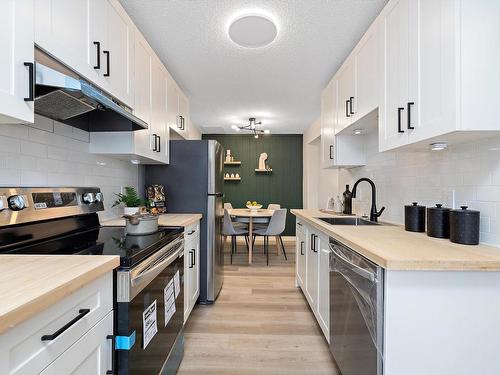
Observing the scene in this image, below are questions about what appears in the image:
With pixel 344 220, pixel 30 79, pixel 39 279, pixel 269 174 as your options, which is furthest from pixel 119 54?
pixel 269 174

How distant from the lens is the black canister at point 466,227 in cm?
121

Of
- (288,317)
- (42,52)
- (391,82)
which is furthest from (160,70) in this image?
(288,317)

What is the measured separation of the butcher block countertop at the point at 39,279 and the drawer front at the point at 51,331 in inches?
1.5

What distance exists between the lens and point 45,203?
4.55 feet

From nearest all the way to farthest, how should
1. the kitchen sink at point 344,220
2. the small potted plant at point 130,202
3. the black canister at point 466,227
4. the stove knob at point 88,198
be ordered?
the black canister at point 466,227, the stove knob at point 88,198, the small potted plant at point 130,202, the kitchen sink at point 344,220

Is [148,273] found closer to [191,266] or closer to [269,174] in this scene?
[191,266]

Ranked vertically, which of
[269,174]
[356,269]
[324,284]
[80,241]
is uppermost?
[269,174]

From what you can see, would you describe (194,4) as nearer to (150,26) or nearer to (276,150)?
(150,26)

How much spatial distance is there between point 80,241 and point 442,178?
204 cm

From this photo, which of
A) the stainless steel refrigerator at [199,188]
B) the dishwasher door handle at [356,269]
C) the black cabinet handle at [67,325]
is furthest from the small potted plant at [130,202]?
the dishwasher door handle at [356,269]

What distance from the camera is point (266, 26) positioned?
1.90 metres

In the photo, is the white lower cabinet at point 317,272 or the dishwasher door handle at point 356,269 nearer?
the dishwasher door handle at point 356,269

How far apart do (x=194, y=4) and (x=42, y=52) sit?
3.30 feet

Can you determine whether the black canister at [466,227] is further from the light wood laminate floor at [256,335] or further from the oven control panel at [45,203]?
the oven control panel at [45,203]
